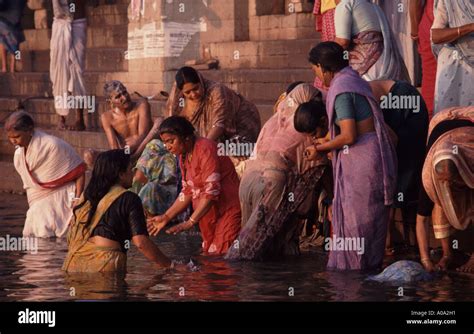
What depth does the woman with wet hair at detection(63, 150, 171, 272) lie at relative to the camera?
10617 mm

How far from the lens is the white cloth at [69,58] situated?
18625mm

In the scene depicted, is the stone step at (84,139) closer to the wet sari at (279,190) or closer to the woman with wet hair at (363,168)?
the wet sari at (279,190)

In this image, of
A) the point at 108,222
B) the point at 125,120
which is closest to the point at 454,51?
the point at 108,222

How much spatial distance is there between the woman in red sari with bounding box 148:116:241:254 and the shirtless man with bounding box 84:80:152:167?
2.10m

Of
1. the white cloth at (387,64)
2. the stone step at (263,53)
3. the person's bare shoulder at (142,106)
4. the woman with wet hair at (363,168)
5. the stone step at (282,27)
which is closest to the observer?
the woman with wet hair at (363,168)

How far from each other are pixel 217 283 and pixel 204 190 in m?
1.25

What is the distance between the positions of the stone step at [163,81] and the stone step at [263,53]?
1.25ft

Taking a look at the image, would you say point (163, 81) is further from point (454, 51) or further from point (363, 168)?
point (363, 168)

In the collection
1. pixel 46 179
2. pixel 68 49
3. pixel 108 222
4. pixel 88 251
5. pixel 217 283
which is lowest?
pixel 217 283

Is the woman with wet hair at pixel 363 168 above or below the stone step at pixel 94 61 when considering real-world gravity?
below

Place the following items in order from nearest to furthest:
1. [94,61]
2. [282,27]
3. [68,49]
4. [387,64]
Result: [387,64] < [282,27] < [68,49] < [94,61]

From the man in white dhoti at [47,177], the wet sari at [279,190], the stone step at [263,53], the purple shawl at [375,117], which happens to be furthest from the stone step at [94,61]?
the purple shawl at [375,117]

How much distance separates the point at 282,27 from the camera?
18.2m
